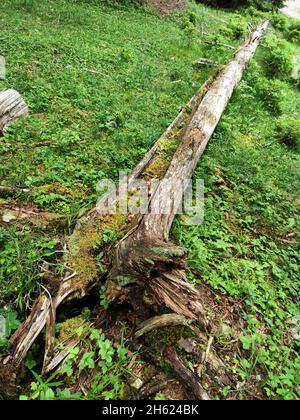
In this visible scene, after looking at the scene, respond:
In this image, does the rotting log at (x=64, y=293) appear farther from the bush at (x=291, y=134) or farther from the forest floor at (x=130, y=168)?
the bush at (x=291, y=134)

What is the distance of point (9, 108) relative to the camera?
5668mm

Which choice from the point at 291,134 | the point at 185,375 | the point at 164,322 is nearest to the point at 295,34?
the point at 291,134

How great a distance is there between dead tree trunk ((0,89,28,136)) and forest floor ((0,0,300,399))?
0.25 metres

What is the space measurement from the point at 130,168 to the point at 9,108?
2.29 meters

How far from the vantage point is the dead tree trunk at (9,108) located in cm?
557

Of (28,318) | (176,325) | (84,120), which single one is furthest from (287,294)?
(84,120)

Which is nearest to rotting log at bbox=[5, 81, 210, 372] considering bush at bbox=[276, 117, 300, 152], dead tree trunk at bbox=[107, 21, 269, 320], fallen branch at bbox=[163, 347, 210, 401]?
dead tree trunk at bbox=[107, 21, 269, 320]

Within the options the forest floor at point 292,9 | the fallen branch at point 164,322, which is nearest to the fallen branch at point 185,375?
the fallen branch at point 164,322

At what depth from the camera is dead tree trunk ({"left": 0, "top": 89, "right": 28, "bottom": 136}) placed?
219 inches

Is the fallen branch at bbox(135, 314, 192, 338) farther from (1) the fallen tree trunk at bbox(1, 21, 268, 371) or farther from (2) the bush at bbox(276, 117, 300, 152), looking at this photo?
(2) the bush at bbox(276, 117, 300, 152)

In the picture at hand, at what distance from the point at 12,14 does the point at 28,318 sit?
1097 centimetres

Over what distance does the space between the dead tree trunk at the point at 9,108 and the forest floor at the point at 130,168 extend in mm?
251

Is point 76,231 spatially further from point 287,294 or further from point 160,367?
point 287,294

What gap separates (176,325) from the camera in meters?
3.01
